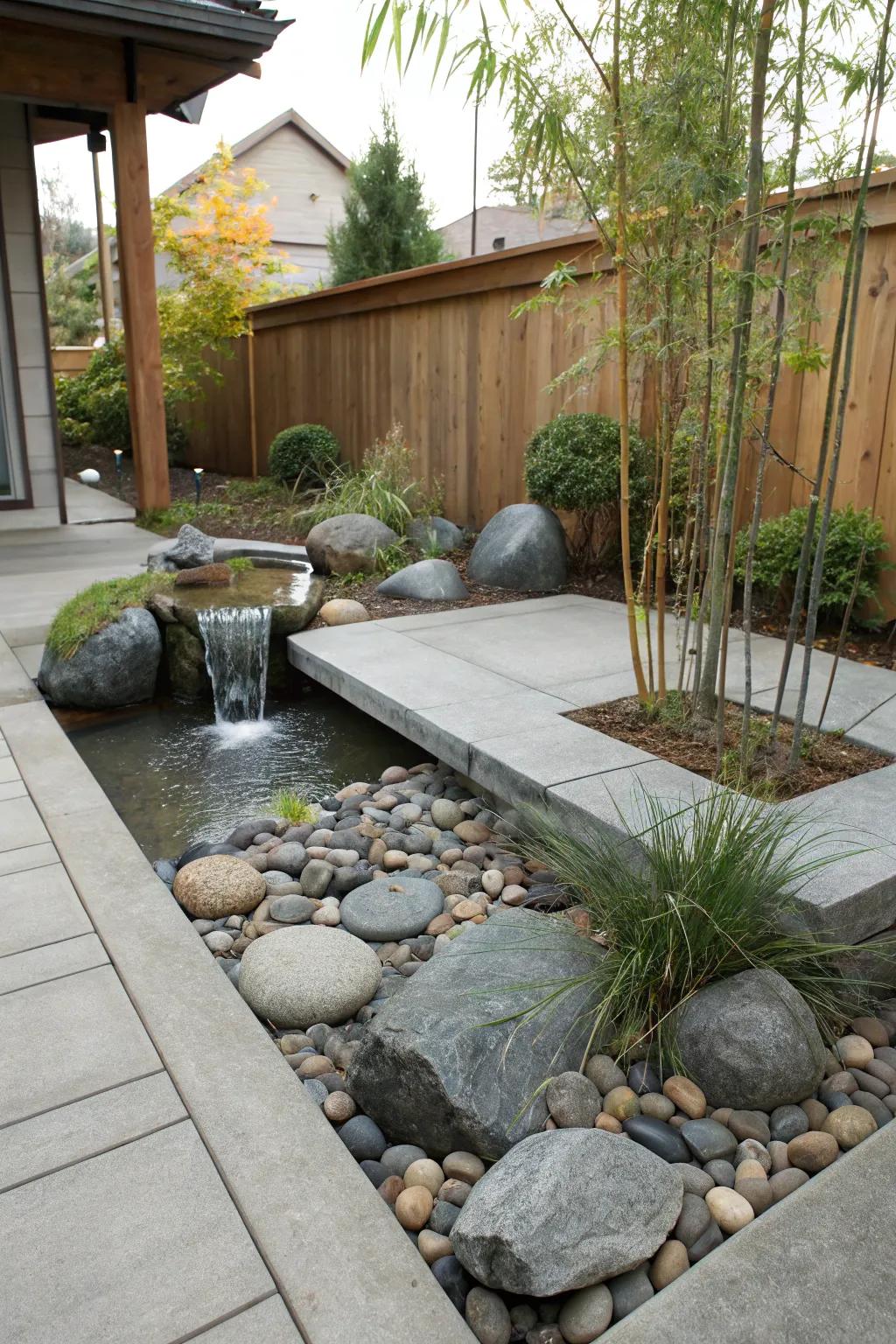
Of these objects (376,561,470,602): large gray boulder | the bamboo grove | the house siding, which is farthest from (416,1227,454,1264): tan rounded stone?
the house siding

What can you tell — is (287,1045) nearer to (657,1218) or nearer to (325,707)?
(657,1218)

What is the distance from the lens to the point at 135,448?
739 centimetres

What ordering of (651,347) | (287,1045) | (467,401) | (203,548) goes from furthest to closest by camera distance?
1. (467,401)
2. (203,548)
3. (651,347)
4. (287,1045)

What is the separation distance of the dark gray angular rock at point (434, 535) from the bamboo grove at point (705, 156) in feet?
11.0

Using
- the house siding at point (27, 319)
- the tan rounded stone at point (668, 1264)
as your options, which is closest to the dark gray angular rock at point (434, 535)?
the house siding at point (27, 319)

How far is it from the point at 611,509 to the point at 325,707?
211cm

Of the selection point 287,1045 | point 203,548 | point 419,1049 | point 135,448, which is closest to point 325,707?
point 203,548

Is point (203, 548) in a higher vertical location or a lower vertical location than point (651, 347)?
lower

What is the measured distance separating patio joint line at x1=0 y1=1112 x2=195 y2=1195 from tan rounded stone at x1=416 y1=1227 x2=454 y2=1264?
18.1 inches

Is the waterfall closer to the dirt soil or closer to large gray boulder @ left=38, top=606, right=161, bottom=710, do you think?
large gray boulder @ left=38, top=606, right=161, bottom=710

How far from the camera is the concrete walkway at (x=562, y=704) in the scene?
2.42 metres

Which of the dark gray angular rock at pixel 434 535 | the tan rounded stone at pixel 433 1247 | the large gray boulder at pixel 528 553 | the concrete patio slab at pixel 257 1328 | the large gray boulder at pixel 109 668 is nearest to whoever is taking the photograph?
the concrete patio slab at pixel 257 1328

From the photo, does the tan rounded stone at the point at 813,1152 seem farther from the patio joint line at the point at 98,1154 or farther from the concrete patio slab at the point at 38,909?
the concrete patio slab at the point at 38,909

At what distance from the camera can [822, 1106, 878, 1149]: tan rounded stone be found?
5.80 feet
